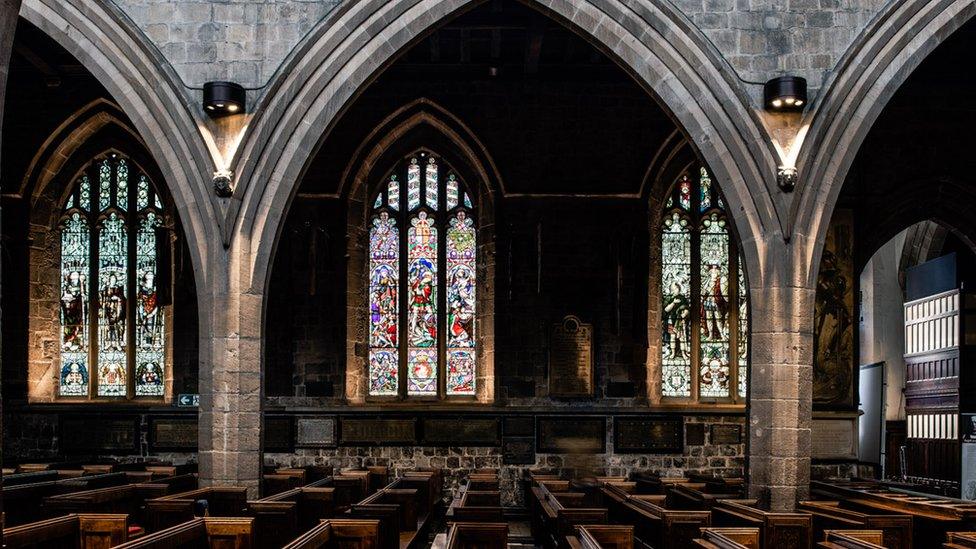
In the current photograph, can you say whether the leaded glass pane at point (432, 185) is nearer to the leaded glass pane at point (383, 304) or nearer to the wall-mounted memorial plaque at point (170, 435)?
the leaded glass pane at point (383, 304)

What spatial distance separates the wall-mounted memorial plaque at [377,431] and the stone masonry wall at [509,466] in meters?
0.08

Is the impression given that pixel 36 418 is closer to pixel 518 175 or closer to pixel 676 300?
pixel 518 175

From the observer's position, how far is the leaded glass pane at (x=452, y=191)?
15398mm

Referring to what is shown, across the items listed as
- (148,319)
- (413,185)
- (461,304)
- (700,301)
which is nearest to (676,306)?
(700,301)

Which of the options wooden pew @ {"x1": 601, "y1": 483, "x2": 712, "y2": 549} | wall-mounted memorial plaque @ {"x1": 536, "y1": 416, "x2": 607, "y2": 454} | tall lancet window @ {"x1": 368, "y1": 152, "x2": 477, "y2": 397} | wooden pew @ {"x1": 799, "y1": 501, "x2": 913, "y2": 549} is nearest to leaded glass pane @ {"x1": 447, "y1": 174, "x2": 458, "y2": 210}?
tall lancet window @ {"x1": 368, "y1": 152, "x2": 477, "y2": 397}

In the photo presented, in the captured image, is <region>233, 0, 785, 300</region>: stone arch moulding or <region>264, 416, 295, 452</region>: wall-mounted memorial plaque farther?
<region>264, 416, 295, 452</region>: wall-mounted memorial plaque

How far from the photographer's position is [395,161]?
49.9ft

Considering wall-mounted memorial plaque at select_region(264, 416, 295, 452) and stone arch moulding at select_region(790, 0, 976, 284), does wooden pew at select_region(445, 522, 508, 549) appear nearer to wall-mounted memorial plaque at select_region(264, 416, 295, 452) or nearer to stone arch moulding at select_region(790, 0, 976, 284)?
stone arch moulding at select_region(790, 0, 976, 284)

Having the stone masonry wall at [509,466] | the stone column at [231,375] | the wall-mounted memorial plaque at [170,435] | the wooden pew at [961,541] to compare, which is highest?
the stone column at [231,375]

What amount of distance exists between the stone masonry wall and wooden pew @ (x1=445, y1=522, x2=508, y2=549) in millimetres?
8398

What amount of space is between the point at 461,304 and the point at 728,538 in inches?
367

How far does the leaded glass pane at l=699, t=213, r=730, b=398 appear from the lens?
15.2m

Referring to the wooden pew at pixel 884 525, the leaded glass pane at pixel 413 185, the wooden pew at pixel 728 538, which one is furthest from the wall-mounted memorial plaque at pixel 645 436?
the wooden pew at pixel 728 538

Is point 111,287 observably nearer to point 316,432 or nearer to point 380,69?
point 316,432
